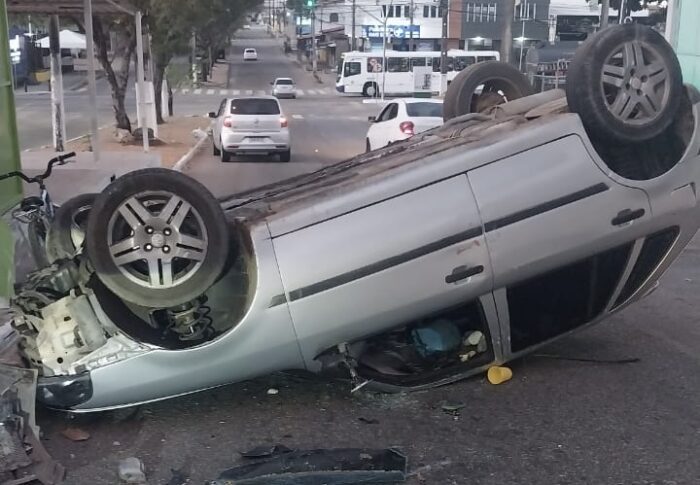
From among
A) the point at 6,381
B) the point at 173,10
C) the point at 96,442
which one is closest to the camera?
the point at 6,381

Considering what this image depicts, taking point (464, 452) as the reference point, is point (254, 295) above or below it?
above

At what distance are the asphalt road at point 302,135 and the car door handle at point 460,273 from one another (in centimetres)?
1103

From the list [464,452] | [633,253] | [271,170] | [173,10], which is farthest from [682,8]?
[464,452]

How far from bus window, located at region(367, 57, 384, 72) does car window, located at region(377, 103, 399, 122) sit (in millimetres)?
36042

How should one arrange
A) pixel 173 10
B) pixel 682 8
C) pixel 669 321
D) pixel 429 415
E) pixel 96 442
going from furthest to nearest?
pixel 173 10
pixel 682 8
pixel 669 321
pixel 429 415
pixel 96 442

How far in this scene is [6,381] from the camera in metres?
4.34

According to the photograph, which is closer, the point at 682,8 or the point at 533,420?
the point at 533,420

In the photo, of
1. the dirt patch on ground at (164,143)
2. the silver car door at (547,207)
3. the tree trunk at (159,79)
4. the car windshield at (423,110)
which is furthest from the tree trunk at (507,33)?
the silver car door at (547,207)

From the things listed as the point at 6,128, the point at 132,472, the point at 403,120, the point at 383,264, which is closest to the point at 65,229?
the point at 132,472

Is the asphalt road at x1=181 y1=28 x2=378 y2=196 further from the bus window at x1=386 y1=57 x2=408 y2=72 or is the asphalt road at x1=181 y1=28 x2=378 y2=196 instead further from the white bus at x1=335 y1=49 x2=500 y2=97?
the bus window at x1=386 y1=57 x2=408 y2=72

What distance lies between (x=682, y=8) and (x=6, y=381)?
61.9 ft

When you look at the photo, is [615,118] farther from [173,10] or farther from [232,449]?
[173,10]

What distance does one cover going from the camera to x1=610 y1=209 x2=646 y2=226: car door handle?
16.3ft

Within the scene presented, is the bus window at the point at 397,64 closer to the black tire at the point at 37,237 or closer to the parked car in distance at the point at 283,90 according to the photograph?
the parked car in distance at the point at 283,90
